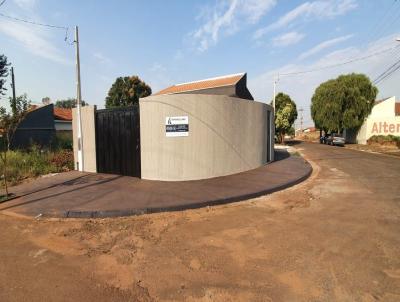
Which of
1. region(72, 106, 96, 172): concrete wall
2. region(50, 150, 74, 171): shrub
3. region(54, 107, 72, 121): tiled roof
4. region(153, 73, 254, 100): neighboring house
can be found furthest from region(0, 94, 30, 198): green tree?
region(54, 107, 72, 121): tiled roof

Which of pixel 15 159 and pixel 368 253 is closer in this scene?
pixel 368 253

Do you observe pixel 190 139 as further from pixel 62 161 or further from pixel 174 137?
pixel 62 161

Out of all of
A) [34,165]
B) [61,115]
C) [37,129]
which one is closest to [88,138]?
[34,165]

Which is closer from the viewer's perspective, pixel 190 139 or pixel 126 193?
pixel 126 193

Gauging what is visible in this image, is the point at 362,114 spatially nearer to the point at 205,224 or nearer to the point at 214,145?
the point at 214,145

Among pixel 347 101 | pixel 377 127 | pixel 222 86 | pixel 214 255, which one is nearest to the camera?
pixel 214 255

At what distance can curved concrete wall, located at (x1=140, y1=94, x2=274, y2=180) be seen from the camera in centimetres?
882

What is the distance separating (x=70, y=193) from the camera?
7488mm

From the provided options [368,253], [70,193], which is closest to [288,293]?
[368,253]

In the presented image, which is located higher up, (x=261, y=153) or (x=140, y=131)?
(x=140, y=131)

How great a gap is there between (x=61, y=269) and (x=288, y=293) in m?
3.05

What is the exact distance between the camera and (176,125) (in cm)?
877

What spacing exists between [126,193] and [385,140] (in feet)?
96.9

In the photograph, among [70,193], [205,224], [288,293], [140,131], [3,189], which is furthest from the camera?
[140,131]
